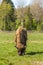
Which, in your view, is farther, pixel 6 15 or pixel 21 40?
pixel 6 15

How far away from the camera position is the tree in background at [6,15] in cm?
5966

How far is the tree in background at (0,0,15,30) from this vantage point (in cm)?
5966

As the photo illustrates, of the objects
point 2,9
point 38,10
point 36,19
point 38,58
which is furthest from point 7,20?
point 38,58

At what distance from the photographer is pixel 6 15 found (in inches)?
2466

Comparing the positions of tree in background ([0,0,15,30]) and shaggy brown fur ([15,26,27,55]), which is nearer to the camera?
shaggy brown fur ([15,26,27,55])

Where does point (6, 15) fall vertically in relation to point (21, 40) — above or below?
below

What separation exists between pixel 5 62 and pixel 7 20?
4790cm

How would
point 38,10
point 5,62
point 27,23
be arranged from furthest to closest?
1. point 38,10
2. point 27,23
3. point 5,62

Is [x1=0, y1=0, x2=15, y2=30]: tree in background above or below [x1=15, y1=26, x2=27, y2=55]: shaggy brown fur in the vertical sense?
below

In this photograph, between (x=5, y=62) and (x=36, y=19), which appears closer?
(x=5, y=62)

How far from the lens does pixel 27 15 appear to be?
65500 mm

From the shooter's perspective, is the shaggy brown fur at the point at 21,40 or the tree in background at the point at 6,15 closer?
the shaggy brown fur at the point at 21,40

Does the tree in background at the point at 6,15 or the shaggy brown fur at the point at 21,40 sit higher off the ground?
the shaggy brown fur at the point at 21,40

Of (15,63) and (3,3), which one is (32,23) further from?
(15,63)
